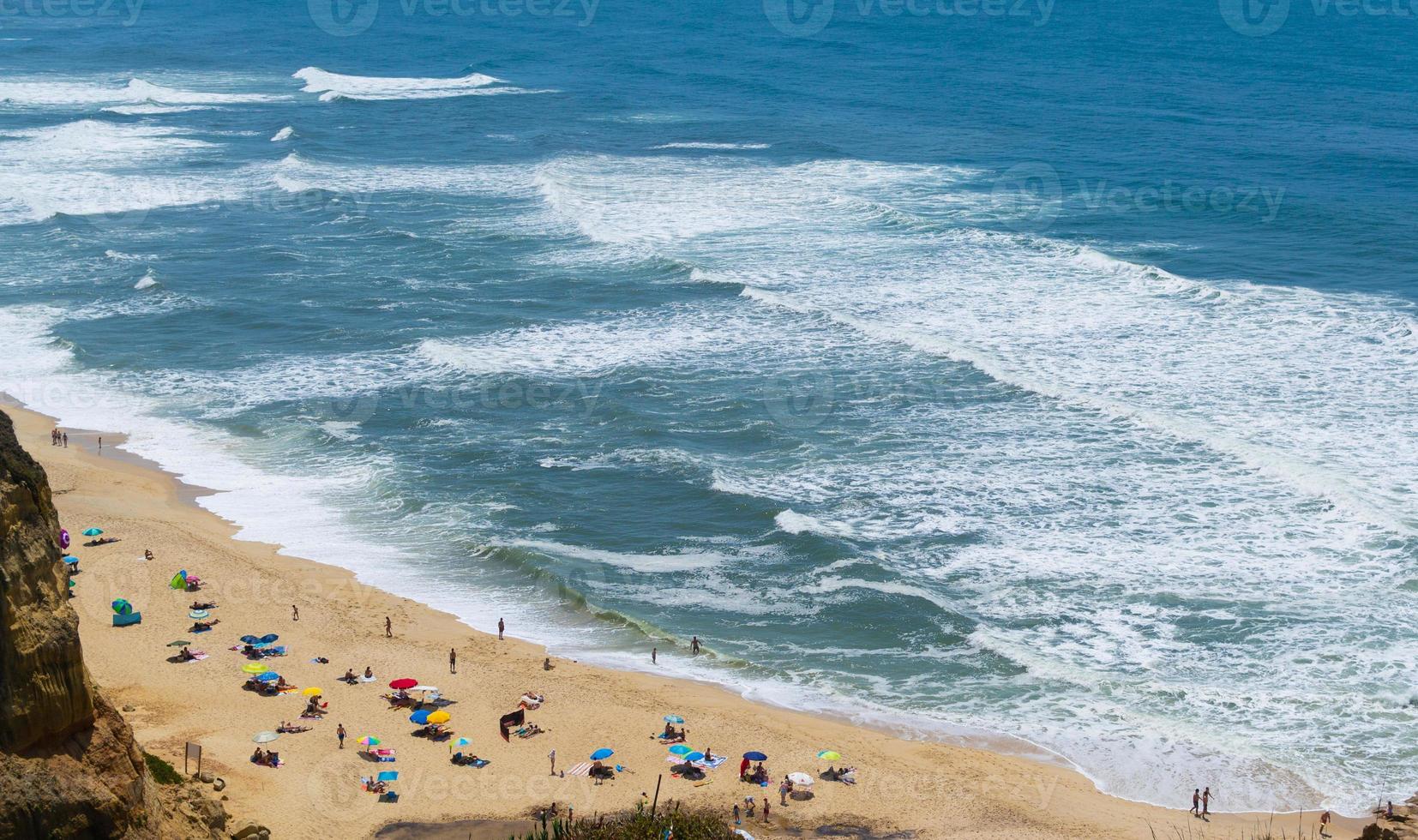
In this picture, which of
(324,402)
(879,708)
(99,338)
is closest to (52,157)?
(99,338)

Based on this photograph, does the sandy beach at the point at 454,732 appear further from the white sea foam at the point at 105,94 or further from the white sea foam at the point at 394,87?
the white sea foam at the point at 394,87

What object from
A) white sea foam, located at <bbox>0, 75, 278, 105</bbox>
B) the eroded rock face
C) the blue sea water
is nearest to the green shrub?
the eroded rock face

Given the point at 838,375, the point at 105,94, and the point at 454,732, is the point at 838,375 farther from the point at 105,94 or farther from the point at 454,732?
the point at 105,94

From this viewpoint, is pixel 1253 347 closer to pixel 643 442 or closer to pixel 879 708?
pixel 643 442

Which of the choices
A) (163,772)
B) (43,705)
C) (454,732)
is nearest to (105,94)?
(454,732)

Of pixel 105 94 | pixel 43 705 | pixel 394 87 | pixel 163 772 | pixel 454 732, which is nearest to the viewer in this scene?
pixel 43 705

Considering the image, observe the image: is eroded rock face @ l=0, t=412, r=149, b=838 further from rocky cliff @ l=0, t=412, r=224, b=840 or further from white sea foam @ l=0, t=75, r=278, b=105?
white sea foam @ l=0, t=75, r=278, b=105

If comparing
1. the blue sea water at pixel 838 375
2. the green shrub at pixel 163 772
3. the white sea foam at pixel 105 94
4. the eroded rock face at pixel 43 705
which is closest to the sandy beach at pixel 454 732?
the blue sea water at pixel 838 375
